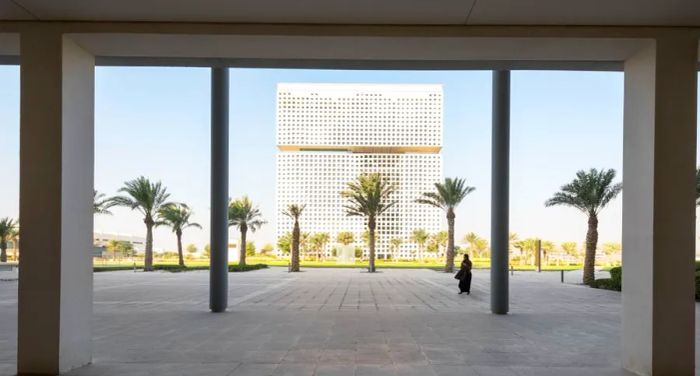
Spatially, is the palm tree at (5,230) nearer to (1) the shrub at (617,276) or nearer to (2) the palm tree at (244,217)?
(2) the palm tree at (244,217)

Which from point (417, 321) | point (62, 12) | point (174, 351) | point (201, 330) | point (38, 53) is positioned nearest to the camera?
point (62, 12)

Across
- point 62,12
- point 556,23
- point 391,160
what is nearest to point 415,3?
point 556,23

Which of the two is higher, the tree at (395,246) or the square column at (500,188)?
the square column at (500,188)

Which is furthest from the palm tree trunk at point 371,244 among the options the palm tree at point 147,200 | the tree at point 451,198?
the palm tree at point 147,200

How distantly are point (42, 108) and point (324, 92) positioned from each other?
109082mm

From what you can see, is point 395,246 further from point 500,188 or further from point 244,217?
point 500,188

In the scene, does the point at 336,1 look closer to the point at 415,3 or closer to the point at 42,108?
the point at 415,3

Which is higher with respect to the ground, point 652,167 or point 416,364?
point 652,167

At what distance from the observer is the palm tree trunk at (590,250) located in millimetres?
26969

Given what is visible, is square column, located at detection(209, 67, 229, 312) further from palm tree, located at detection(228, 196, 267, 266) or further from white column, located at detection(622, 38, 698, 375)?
palm tree, located at detection(228, 196, 267, 266)

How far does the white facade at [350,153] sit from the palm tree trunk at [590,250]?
259ft

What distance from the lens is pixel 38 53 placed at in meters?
6.49

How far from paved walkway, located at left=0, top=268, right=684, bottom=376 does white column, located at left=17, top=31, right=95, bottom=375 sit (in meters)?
0.58

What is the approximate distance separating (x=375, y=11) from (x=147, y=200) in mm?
38705
